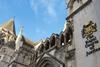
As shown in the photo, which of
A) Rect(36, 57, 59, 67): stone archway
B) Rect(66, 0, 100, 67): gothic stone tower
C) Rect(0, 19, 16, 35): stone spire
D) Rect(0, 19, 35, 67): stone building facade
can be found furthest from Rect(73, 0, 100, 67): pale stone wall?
Rect(0, 19, 16, 35): stone spire

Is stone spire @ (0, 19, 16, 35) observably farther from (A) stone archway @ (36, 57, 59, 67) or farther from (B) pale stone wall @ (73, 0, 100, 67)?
(B) pale stone wall @ (73, 0, 100, 67)

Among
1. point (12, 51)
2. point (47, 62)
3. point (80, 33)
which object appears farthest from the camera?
point (12, 51)

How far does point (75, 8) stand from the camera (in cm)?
1117

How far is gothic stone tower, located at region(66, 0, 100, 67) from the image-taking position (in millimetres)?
8748

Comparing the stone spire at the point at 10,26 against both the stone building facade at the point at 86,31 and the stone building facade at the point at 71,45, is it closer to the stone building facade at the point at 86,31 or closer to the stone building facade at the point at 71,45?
the stone building facade at the point at 71,45

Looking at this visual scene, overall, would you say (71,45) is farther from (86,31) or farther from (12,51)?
(12,51)

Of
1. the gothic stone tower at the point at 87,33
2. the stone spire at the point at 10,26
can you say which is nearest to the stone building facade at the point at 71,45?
the gothic stone tower at the point at 87,33

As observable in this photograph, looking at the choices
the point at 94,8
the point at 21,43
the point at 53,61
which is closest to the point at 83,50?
the point at 94,8

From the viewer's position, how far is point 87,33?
373 inches

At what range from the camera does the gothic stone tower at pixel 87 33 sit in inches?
344

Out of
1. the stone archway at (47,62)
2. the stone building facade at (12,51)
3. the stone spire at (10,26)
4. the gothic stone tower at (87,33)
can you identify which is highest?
the stone spire at (10,26)

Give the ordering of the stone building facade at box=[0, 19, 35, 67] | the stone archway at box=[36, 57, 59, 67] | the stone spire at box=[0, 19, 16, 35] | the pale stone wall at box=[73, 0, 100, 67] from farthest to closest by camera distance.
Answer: the stone spire at box=[0, 19, 16, 35], the stone building facade at box=[0, 19, 35, 67], the stone archway at box=[36, 57, 59, 67], the pale stone wall at box=[73, 0, 100, 67]

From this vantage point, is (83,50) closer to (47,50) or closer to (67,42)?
(67,42)

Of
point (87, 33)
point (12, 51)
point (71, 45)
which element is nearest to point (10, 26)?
point (12, 51)
